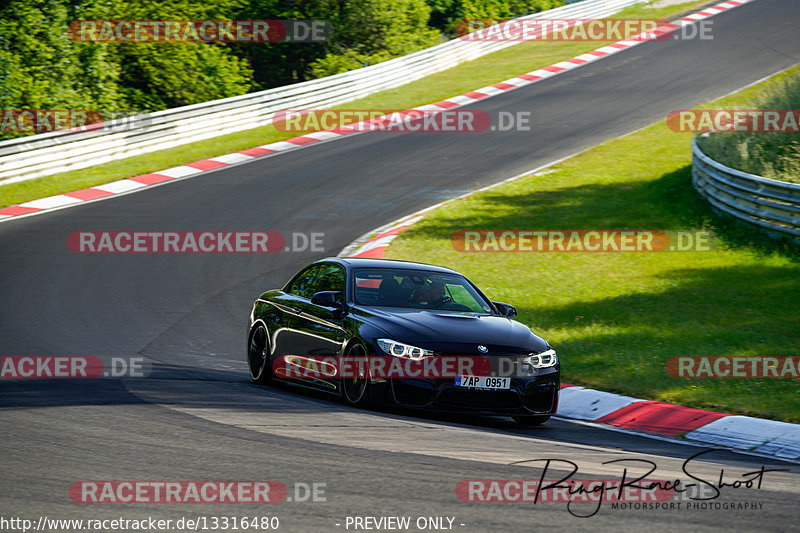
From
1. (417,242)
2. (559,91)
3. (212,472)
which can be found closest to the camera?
(212,472)

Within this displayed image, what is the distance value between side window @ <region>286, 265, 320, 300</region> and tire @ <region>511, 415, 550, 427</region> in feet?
8.44

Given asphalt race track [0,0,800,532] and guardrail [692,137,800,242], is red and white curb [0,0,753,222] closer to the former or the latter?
asphalt race track [0,0,800,532]

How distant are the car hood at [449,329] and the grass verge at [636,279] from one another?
172 cm

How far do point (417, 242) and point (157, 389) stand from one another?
889 cm

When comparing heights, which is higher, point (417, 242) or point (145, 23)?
point (145, 23)

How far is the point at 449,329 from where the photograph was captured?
8.69 metres

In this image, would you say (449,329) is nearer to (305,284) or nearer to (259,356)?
(305,284)

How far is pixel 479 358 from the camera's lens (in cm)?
845

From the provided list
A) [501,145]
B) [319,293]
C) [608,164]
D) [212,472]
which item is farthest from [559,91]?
[212,472]

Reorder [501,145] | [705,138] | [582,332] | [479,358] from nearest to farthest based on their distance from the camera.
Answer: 1. [479,358]
2. [582,332]
3. [705,138]
4. [501,145]

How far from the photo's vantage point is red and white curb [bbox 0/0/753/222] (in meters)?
20.0

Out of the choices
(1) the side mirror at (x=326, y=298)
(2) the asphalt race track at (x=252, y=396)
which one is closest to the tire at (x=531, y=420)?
(2) the asphalt race track at (x=252, y=396)

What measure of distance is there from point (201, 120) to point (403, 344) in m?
19.3

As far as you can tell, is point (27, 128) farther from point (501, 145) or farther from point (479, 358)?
point (479, 358)
